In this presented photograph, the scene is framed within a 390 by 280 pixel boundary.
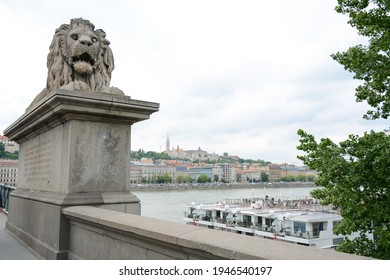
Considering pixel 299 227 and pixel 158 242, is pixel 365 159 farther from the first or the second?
pixel 299 227

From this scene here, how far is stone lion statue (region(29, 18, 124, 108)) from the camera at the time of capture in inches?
197

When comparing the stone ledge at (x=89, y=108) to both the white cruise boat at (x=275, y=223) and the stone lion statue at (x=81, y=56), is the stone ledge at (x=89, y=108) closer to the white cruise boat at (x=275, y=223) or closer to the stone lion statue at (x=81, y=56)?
the stone lion statue at (x=81, y=56)

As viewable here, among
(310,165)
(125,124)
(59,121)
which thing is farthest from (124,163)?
(310,165)

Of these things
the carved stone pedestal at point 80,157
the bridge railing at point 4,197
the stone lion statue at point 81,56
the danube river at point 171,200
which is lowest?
the danube river at point 171,200

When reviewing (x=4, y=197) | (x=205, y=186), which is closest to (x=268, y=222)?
(x=4, y=197)

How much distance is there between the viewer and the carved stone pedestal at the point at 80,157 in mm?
4371

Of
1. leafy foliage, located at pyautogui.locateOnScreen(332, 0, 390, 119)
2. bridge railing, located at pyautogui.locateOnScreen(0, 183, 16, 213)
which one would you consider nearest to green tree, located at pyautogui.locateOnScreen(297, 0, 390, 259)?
leafy foliage, located at pyautogui.locateOnScreen(332, 0, 390, 119)

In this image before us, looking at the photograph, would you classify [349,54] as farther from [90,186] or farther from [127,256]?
[127,256]

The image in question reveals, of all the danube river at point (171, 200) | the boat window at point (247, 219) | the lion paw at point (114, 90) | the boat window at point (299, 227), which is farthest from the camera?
the boat window at point (247, 219)

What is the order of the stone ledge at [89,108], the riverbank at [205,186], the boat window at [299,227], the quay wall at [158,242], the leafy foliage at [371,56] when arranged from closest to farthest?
1. the quay wall at [158,242]
2. the stone ledge at [89,108]
3. the leafy foliage at [371,56]
4. the boat window at [299,227]
5. the riverbank at [205,186]

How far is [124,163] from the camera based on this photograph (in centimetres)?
491

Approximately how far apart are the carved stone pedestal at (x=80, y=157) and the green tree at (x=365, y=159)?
6.04 m

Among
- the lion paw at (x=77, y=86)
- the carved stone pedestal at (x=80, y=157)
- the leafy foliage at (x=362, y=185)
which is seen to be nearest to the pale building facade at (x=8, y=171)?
the leafy foliage at (x=362, y=185)

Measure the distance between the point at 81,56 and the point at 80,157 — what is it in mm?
1553
